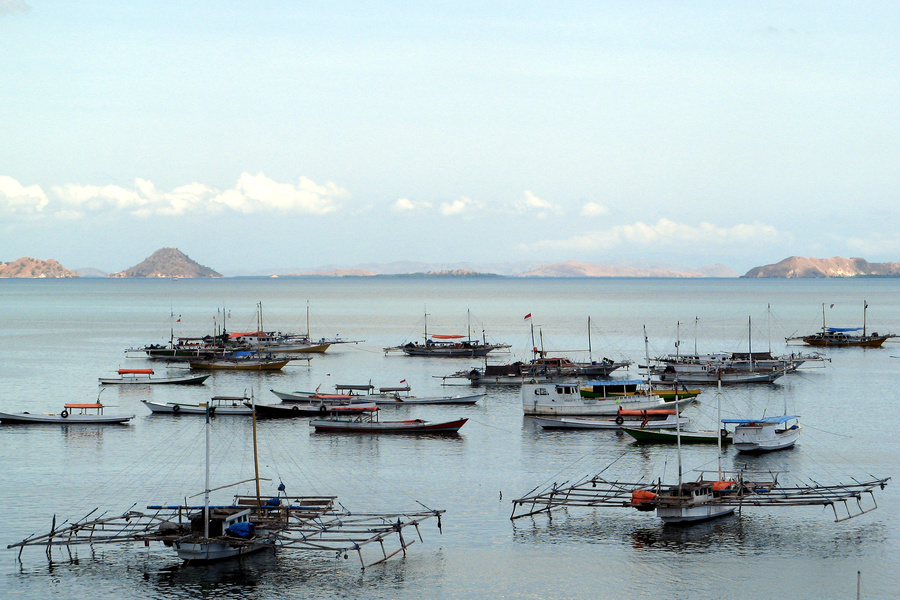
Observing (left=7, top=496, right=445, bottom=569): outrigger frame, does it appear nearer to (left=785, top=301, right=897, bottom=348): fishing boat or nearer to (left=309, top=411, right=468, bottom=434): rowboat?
(left=309, top=411, right=468, bottom=434): rowboat

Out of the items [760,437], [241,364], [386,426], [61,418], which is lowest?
[760,437]

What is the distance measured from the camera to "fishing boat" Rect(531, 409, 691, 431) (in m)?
73.1

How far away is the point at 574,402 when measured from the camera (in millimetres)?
79500

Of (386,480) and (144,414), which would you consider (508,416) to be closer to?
(386,480)

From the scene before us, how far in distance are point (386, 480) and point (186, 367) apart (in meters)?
74.6

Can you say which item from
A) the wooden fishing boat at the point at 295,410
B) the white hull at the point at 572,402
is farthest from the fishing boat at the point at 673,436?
the wooden fishing boat at the point at 295,410

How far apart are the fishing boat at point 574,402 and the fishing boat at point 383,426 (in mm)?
9022

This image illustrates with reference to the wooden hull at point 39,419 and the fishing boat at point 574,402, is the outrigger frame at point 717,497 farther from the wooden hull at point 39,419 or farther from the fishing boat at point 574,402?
the wooden hull at point 39,419

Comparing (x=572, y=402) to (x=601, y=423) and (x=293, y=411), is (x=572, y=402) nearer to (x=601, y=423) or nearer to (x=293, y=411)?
(x=601, y=423)

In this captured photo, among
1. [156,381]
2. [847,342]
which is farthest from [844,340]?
[156,381]

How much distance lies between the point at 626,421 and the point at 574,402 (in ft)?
20.8

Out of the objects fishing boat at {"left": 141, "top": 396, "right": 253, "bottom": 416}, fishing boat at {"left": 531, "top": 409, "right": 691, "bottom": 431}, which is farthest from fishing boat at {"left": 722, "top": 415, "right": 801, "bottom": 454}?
fishing boat at {"left": 141, "top": 396, "right": 253, "bottom": 416}

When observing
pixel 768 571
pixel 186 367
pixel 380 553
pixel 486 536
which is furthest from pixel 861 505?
pixel 186 367

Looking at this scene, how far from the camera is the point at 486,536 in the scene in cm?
4528
